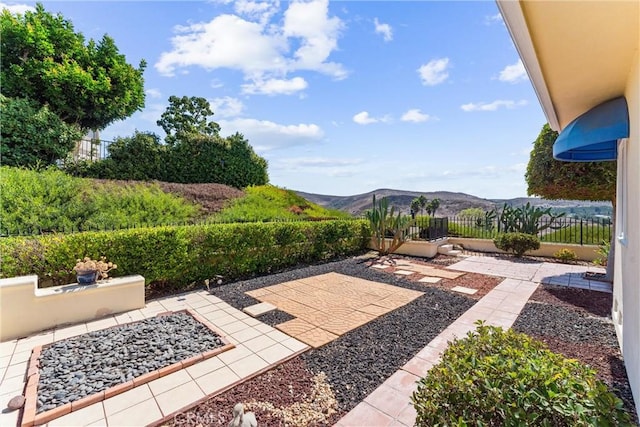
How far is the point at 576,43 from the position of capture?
8.60 feet

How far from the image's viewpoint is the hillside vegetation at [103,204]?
679 cm

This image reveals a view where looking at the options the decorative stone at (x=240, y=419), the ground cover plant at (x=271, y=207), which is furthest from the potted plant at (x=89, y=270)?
the decorative stone at (x=240, y=419)

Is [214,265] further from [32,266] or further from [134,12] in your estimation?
[134,12]

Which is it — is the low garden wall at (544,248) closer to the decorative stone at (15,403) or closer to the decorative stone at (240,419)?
the decorative stone at (240,419)

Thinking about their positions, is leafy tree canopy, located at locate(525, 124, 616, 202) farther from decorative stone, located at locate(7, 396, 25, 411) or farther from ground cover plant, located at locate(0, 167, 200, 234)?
decorative stone, located at locate(7, 396, 25, 411)

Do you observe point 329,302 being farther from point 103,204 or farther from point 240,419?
point 103,204

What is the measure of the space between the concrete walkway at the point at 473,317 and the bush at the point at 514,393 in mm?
517

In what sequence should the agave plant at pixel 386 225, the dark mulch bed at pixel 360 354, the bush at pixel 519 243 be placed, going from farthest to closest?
the agave plant at pixel 386 225
the bush at pixel 519 243
the dark mulch bed at pixel 360 354

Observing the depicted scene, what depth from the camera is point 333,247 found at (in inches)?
418

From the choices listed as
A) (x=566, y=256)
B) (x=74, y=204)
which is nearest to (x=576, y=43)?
(x=566, y=256)

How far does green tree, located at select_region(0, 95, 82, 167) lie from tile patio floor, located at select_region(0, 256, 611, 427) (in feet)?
27.3

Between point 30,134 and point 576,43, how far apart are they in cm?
1475

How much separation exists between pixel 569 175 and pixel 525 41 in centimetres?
810

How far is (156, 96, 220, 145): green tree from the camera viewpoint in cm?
2494
